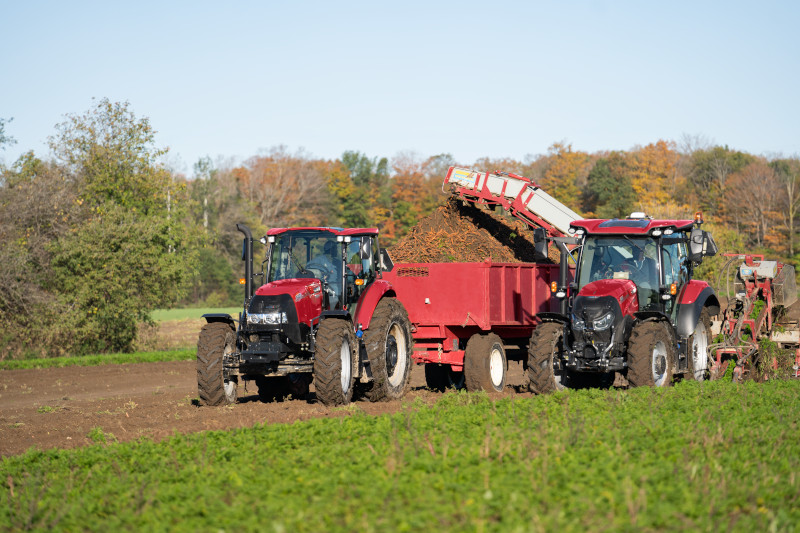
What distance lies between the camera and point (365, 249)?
1306 centimetres

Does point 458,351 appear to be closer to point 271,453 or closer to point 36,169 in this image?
point 271,453


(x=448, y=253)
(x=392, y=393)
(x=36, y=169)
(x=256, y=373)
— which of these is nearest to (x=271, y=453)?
(x=256, y=373)

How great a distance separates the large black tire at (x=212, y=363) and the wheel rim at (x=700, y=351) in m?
7.25

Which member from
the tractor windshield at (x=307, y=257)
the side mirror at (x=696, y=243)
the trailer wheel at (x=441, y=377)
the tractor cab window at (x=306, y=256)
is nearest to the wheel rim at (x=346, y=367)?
the tractor windshield at (x=307, y=257)

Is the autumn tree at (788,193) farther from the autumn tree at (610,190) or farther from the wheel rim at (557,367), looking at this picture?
the wheel rim at (557,367)

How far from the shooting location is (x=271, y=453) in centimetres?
800

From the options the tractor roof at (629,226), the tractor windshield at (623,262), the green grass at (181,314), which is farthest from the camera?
the green grass at (181,314)

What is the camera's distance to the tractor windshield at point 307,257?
42.4 feet

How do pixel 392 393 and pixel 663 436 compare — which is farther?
pixel 392 393

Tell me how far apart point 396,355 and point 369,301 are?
1084mm

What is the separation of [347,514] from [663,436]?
364cm

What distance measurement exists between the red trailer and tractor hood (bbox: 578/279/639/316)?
1764mm

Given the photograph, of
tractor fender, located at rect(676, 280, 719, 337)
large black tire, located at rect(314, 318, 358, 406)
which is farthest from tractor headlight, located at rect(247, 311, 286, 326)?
tractor fender, located at rect(676, 280, 719, 337)

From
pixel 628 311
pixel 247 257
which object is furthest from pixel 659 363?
pixel 247 257
